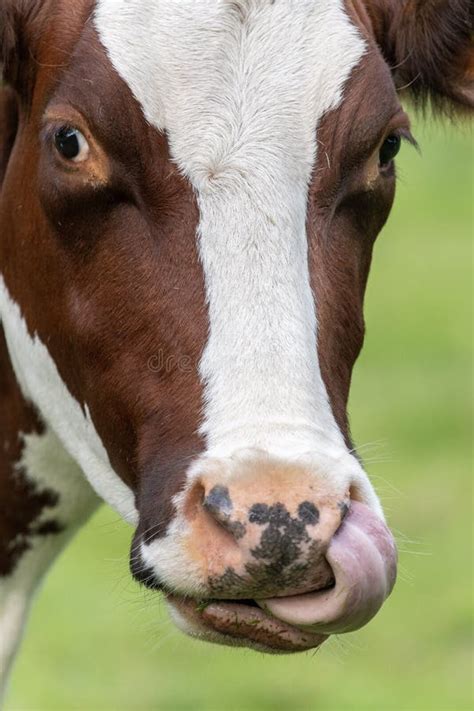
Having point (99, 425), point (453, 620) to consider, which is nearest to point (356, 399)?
point (453, 620)

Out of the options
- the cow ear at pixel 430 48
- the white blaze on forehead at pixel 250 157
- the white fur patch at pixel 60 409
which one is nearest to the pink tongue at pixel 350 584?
the white blaze on forehead at pixel 250 157

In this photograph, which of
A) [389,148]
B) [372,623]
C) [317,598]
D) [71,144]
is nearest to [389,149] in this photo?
[389,148]

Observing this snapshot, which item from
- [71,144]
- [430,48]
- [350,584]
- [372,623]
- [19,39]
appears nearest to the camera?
[350,584]

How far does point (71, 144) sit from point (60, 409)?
0.81 meters

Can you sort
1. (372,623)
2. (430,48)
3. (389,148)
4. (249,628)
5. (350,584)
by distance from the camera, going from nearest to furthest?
(350,584), (249,628), (389,148), (430,48), (372,623)

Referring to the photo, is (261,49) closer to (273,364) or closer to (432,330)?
(273,364)

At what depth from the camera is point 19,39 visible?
4.61 metres

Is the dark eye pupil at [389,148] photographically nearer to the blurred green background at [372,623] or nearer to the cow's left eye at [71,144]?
the cow's left eye at [71,144]

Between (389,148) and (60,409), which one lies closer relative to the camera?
(389,148)

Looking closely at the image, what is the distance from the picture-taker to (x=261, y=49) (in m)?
4.27

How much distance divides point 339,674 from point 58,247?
584 cm

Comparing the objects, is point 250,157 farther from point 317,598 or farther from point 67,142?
point 317,598

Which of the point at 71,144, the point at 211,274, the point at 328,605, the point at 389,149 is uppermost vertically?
the point at 71,144

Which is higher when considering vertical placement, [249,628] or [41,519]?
[249,628]
